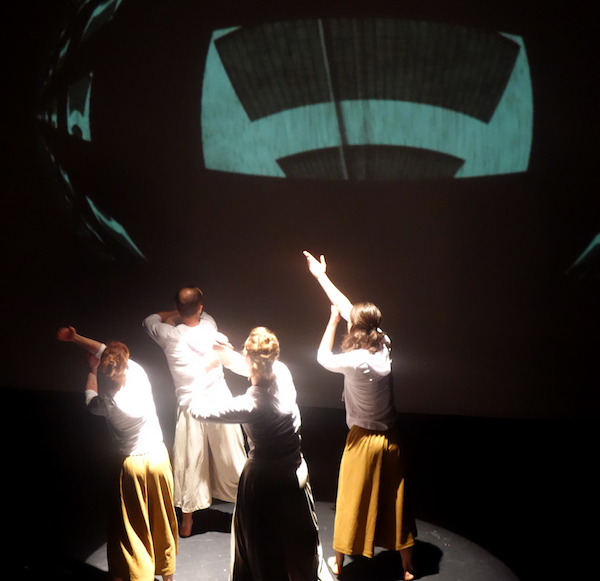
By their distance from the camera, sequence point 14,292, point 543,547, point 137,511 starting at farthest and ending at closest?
point 14,292
point 543,547
point 137,511

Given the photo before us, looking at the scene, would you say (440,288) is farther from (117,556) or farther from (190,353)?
(117,556)

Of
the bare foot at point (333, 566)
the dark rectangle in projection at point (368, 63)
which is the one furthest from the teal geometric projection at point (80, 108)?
the bare foot at point (333, 566)

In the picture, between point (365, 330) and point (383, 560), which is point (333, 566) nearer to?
point (383, 560)

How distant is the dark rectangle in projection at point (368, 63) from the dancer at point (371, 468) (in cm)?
188

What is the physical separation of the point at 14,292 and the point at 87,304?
636 millimetres

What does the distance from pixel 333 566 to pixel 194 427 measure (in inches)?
35.8

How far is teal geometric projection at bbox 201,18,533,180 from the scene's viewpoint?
3.78 m

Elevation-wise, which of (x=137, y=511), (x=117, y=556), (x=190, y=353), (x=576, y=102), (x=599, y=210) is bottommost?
(x=117, y=556)

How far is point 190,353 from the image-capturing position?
2.93 m

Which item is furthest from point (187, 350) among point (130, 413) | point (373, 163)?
point (373, 163)

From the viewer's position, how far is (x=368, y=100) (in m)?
3.93

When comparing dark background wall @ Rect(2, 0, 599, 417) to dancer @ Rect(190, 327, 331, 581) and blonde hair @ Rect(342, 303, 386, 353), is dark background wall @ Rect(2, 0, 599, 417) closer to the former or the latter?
blonde hair @ Rect(342, 303, 386, 353)

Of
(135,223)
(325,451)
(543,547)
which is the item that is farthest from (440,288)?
(135,223)

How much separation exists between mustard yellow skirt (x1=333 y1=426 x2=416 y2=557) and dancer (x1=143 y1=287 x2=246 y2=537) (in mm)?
655
